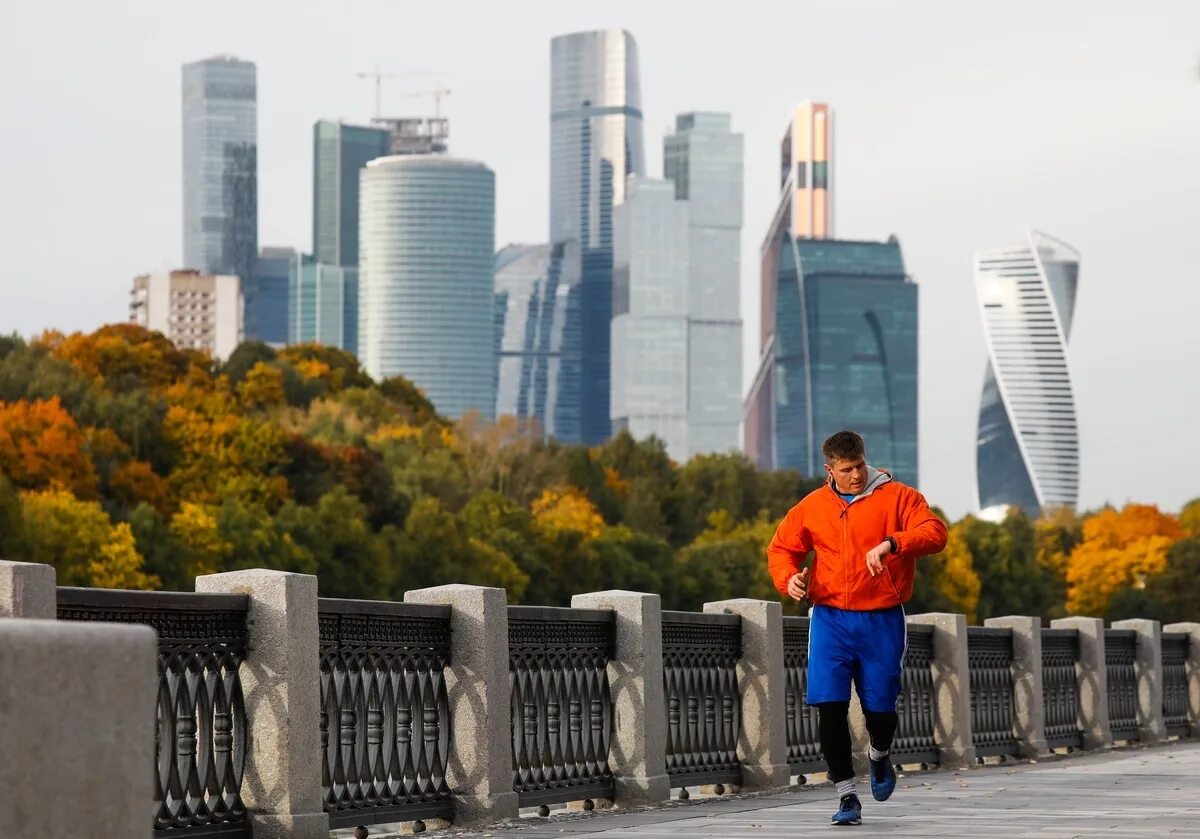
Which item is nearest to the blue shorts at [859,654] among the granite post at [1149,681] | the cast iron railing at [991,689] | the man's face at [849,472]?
the man's face at [849,472]

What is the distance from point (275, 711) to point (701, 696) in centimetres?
456

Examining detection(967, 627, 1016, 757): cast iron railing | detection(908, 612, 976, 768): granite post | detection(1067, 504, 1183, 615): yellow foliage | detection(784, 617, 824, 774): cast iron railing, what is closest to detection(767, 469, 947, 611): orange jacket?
detection(784, 617, 824, 774): cast iron railing

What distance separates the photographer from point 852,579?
33.7 feet

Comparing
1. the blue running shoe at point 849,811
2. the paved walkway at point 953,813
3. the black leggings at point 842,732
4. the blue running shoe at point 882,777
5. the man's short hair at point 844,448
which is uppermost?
the man's short hair at point 844,448

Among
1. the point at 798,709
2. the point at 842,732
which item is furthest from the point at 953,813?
the point at 798,709

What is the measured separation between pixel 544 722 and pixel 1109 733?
11.0 meters

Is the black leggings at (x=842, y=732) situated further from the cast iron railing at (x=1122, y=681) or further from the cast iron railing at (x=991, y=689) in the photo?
the cast iron railing at (x=1122, y=681)

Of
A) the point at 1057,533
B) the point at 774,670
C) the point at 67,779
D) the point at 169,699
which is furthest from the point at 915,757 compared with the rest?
the point at 1057,533

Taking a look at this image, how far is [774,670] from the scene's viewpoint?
14.3m

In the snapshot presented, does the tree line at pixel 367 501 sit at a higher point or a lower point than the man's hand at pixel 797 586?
higher

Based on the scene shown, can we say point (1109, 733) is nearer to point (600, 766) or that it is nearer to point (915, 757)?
point (915, 757)

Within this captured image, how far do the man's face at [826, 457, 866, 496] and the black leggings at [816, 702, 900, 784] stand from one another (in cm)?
100

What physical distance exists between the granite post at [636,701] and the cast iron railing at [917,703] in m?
4.19

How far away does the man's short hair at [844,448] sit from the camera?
10.3 metres
